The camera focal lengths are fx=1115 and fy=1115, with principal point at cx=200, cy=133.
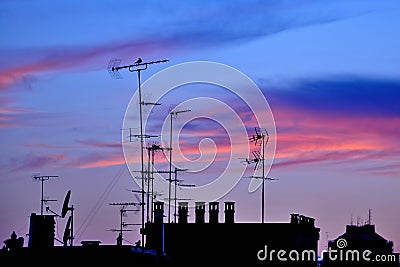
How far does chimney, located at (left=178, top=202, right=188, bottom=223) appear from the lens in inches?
3159

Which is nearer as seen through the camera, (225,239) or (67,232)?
(67,232)

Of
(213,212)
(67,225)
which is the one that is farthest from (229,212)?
(67,225)

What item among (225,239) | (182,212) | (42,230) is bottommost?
(42,230)

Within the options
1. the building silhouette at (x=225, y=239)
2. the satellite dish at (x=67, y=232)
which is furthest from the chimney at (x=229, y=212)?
the satellite dish at (x=67, y=232)

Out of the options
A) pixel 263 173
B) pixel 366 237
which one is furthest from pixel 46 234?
pixel 366 237

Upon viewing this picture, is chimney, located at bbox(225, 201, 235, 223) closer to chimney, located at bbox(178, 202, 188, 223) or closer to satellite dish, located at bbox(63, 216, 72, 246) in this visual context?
chimney, located at bbox(178, 202, 188, 223)

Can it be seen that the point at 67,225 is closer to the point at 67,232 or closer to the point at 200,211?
the point at 67,232

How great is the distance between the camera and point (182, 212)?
81312 mm

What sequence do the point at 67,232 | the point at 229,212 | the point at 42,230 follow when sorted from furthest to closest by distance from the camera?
1. the point at 229,212
2. the point at 67,232
3. the point at 42,230

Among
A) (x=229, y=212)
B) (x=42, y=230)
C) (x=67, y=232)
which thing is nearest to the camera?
(x=42, y=230)

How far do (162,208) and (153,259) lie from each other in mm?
26107

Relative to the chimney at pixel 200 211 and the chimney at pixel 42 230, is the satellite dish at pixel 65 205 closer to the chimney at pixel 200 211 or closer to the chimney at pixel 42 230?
the chimney at pixel 42 230

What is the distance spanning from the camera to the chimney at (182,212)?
263ft

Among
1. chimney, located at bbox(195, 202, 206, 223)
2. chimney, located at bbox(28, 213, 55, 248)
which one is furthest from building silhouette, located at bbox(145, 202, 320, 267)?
chimney, located at bbox(28, 213, 55, 248)
